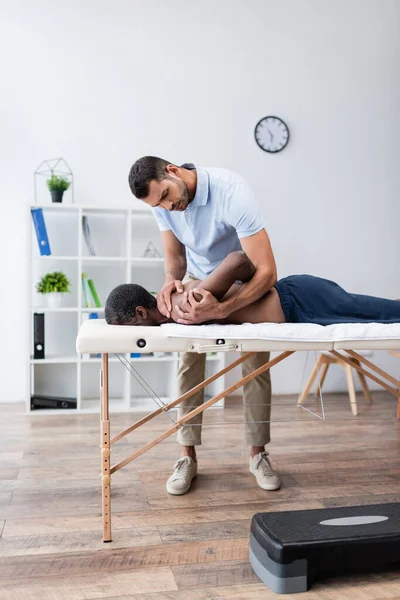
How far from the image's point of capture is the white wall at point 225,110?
3.63 m

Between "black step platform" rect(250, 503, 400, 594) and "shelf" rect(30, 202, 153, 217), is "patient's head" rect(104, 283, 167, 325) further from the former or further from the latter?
"shelf" rect(30, 202, 153, 217)

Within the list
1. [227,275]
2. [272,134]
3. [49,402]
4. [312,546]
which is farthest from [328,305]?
[272,134]

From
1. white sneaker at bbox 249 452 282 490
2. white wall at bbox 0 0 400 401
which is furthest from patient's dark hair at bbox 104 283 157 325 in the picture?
white wall at bbox 0 0 400 401

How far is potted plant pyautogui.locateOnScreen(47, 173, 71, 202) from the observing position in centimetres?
347

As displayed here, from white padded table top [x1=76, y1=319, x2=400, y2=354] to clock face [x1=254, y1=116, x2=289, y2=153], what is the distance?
2328mm

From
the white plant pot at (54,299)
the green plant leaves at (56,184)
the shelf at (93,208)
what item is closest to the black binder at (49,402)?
the white plant pot at (54,299)

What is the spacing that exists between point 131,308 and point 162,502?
63cm

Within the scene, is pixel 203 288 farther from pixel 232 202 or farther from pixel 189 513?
pixel 189 513

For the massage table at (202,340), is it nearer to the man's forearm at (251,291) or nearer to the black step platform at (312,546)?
the man's forearm at (251,291)

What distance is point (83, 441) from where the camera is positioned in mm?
2854

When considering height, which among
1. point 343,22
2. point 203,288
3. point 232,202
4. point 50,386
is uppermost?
point 343,22

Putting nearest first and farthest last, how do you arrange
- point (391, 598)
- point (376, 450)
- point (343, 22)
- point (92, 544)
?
1. point (391, 598)
2. point (92, 544)
3. point (376, 450)
4. point (343, 22)

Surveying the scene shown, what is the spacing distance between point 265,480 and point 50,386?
1.87m

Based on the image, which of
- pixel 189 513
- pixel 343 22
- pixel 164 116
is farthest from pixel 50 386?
pixel 343 22
